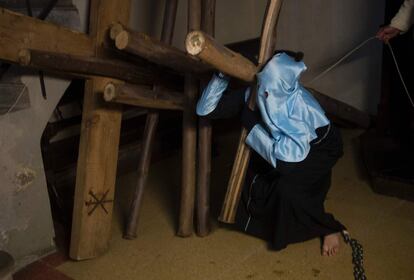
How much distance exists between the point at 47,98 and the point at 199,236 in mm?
860

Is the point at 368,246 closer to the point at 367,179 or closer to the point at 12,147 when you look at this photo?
the point at 367,179

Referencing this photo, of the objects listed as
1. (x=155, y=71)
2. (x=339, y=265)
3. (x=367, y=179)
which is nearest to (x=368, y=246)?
(x=339, y=265)

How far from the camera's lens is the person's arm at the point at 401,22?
2277 mm

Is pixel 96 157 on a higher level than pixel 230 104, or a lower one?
lower

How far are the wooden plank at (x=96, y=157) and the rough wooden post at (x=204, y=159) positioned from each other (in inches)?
12.0

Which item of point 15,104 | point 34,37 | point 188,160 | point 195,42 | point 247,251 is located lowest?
point 247,251

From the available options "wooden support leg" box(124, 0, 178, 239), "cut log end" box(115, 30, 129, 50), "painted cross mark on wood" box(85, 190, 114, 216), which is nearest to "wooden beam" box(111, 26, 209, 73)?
"cut log end" box(115, 30, 129, 50)

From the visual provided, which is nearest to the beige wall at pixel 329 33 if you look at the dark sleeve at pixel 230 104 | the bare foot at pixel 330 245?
the dark sleeve at pixel 230 104

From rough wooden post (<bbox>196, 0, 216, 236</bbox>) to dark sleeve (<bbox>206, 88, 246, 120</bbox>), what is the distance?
135 mm

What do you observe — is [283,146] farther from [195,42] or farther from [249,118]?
[195,42]

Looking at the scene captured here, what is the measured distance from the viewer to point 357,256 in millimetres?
2021

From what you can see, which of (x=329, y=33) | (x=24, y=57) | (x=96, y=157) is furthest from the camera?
(x=329, y=33)

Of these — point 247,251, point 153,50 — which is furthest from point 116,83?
point 247,251

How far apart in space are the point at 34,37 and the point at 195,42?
0.59 metres
